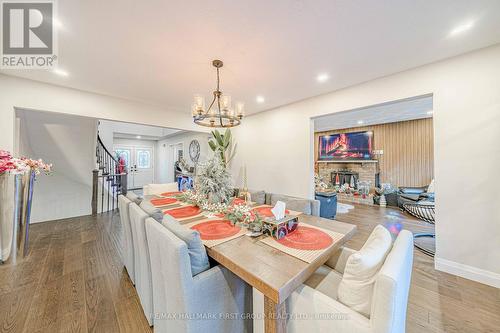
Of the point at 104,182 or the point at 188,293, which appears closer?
the point at 188,293

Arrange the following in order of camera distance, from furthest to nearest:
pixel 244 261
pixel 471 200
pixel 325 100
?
pixel 325 100 → pixel 471 200 → pixel 244 261

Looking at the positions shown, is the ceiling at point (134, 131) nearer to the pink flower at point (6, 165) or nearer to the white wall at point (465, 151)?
the pink flower at point (6, 165)

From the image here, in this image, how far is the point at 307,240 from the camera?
139cm

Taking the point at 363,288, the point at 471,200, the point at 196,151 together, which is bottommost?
the point at 363,288

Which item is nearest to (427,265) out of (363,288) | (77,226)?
(363,288)

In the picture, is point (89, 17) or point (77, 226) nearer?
point (89, 17)

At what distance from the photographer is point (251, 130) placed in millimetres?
4785

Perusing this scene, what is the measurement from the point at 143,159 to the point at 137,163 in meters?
0.35

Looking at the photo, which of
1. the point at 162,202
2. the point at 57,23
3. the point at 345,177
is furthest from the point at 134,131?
the point at 345,177

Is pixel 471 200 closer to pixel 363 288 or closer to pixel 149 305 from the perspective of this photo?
pixel 363 288

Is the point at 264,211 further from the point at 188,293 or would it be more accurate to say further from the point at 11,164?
the point at 11,164

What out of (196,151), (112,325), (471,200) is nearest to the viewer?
(112,325)

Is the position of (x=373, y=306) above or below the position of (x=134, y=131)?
below

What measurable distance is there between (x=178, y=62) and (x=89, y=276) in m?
2.85
